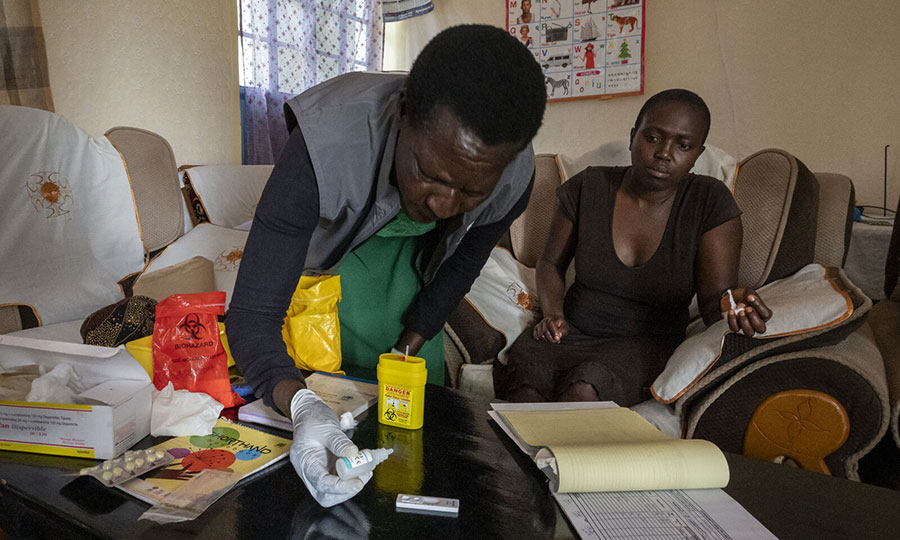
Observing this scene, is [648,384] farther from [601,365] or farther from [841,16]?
[841,16]

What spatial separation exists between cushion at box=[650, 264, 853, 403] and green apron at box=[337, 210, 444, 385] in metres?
0.60

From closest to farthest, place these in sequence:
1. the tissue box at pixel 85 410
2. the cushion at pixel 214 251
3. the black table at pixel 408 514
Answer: the black table at pixel 408 514 → the tissue box at pixel 85 410 → the cushion at pixel 214 251

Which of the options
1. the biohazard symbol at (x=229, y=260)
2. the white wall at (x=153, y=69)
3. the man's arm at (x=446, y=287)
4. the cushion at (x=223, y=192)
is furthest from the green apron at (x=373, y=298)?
the white wall at (x=153, y=69)

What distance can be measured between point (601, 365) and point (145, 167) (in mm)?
1787

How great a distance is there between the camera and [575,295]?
1.65 metres

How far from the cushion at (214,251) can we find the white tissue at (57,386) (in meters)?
1.06

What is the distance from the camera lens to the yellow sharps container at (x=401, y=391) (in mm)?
842

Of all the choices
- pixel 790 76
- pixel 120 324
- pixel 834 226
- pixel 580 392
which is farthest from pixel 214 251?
pixel 790 76

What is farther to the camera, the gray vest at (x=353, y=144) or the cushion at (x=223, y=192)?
the cushion at (x=223, y=192)

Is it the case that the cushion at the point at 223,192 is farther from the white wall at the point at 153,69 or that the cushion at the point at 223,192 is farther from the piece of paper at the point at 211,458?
the piece of paper at the point at 211,458

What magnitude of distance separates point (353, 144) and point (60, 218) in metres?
1.42

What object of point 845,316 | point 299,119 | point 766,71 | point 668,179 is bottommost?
point 845,316

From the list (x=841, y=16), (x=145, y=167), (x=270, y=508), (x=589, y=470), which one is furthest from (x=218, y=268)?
(x=841, y=16)

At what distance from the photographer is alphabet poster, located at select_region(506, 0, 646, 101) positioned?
3020 millimetres
